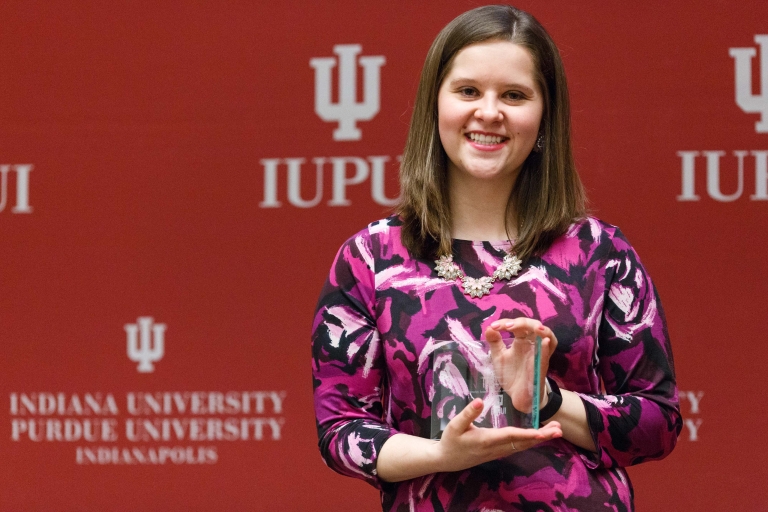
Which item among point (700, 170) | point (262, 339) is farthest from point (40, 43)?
point (700, 170)

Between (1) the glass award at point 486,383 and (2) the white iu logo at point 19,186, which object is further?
(2) the white iu logo at point 19,186

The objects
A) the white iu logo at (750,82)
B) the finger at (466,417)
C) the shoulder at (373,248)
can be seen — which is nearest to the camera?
the finger at (466,417)

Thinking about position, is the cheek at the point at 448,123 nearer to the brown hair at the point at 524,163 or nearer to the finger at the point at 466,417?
the brown hair at the point at 524,163

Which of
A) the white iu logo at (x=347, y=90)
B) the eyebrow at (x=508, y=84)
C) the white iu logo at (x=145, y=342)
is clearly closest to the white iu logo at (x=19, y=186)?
the white iu logo at (x=145, y=342)

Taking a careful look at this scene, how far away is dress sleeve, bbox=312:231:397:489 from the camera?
1.27 m

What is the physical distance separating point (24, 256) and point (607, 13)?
1.76 metres

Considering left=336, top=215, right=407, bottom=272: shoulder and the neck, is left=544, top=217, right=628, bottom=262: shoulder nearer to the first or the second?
the neck

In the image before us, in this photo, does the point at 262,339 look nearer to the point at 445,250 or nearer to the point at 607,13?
the point at 607,13

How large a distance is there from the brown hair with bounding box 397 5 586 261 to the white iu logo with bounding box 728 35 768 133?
4.81 ft

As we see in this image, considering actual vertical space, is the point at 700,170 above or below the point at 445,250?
above

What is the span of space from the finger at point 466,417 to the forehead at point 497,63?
44cm

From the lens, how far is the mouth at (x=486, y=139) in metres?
1.28

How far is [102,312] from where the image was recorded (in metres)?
2.80

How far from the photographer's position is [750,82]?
2641mm
